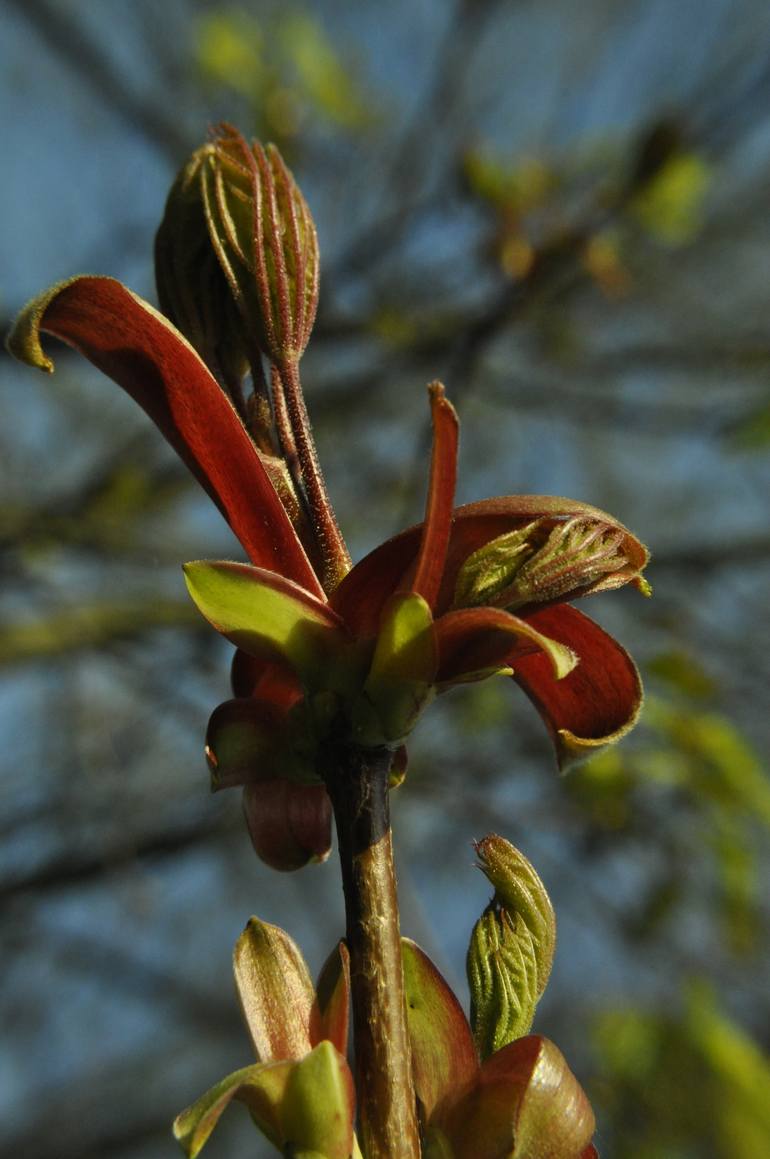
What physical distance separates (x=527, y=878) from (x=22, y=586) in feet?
7.32

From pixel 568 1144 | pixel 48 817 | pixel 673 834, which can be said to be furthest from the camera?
pixel 48 817

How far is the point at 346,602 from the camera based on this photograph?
598mm

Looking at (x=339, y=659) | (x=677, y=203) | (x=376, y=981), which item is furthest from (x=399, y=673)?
(x=677, y=203)

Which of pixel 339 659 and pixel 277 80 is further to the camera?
pixel 277 80

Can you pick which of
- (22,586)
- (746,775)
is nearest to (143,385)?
(746,775)

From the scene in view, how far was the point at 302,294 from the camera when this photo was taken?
0.68 metres

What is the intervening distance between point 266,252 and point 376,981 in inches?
15.6

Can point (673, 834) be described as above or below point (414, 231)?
below

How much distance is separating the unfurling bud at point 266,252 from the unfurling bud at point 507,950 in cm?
31

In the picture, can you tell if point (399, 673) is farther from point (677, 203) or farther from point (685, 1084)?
point (677, 203)

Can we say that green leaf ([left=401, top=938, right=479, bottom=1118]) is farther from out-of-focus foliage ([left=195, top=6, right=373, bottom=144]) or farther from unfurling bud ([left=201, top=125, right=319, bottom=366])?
out-of-focus foliage ([left=195, top=6, right=373, bottom=144])

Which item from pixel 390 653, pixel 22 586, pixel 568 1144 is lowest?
pixel 568 1144

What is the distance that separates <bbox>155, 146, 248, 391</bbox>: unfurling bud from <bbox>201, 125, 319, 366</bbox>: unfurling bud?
0.01 m

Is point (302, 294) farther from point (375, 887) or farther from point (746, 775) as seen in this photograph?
point (746, 775)
